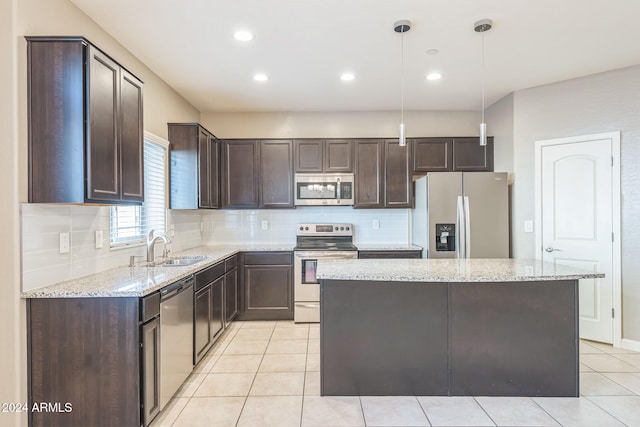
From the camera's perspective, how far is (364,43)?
9.17ft

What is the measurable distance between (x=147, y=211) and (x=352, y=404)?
249 centimetres

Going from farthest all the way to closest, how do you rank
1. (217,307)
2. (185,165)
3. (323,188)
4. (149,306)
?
1. (323,188)
2. (185,165)
3. (217,307)
4. (149,306)

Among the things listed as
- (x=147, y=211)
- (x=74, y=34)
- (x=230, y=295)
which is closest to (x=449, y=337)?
(x=230, y=295)

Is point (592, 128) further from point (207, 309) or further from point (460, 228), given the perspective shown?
point (207, 309)

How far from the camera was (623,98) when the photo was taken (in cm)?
328

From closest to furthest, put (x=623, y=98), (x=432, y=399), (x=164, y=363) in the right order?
(x=164, y=363) → (x=432, y=399) → (x=623, y=98)

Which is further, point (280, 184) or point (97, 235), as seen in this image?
point (280, 184)

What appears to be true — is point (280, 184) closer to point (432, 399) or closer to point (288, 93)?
point (288, 93)

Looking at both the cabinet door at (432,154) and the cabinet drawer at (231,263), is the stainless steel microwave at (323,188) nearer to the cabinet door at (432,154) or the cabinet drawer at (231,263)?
the cabinet door at (432,154)

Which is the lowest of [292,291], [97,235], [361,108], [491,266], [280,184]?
[292,291]

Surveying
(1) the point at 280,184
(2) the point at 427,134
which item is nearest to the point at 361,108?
(2) the point at 427,134

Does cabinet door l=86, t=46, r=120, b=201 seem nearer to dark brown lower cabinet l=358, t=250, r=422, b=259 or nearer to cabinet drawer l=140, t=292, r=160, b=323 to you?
cabinet drawer l=140, t=292, r=160, b=323

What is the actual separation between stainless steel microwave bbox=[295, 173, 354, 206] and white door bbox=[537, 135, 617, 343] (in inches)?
87.2

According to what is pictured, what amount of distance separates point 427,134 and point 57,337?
443cm
